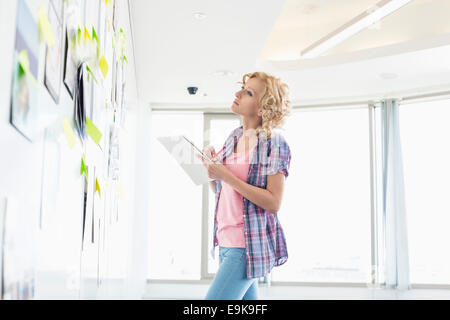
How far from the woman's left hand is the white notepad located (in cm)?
2

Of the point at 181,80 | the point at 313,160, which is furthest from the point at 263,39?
the point at 313,160

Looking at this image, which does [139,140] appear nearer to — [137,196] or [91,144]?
[137,196]

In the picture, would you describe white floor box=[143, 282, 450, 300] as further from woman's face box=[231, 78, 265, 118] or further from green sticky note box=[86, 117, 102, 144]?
green sticky note box=[86, 117, 102, 144]

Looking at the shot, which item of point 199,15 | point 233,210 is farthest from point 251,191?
point 199,15

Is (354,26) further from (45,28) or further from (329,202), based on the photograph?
(45,28)

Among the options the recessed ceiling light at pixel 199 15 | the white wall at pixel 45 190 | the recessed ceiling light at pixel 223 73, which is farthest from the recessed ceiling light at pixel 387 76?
A: the white wall at pixel 45 190

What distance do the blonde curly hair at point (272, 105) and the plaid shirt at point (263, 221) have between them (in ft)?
0.14

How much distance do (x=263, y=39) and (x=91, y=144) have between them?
2.31 m

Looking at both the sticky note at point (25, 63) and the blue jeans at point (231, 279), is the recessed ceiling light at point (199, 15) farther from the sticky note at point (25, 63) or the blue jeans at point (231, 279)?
the sticky note at point (25, 63)

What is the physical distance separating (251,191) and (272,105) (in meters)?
0.29

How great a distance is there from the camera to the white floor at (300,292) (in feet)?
13.9

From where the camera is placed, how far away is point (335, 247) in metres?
4.59

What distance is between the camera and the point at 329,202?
464 centimetres

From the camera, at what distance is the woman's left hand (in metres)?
1.41
